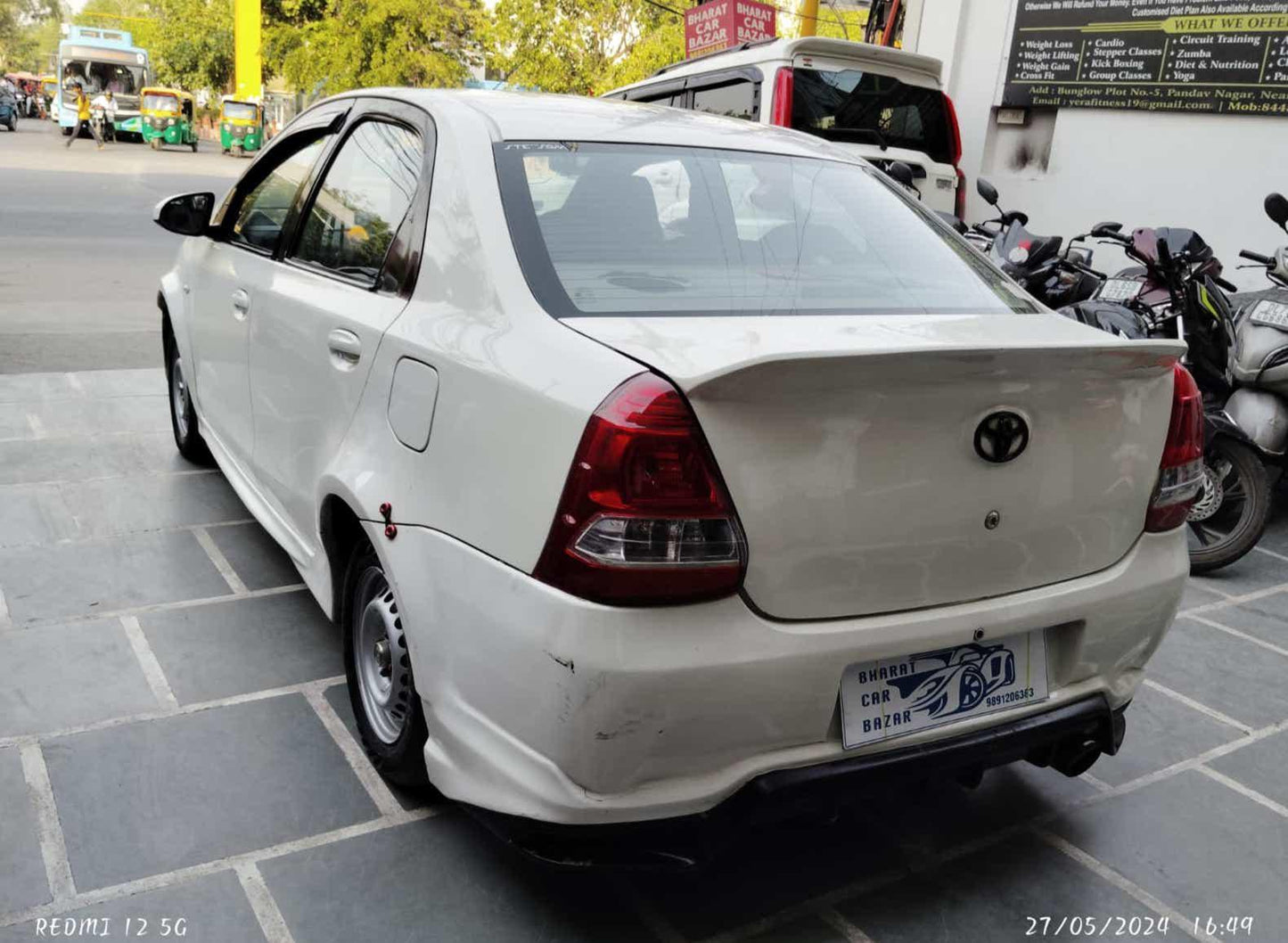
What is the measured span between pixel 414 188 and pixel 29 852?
1647 mm

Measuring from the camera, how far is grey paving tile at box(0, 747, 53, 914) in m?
2.17

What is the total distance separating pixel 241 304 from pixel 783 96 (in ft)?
17.7

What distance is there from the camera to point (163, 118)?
129ft

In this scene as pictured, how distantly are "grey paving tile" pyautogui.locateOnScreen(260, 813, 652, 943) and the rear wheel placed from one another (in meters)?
2.83

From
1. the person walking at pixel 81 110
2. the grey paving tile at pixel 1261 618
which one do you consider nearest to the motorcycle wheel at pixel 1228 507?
the grey paving tile at pixel 1261 618

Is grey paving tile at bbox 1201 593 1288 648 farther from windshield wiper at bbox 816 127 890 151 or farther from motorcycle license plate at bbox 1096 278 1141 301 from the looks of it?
windshield wiper at bbox 816 127 890 151

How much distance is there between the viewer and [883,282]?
102 inches

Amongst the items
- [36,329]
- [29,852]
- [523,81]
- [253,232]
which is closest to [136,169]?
[523,81]

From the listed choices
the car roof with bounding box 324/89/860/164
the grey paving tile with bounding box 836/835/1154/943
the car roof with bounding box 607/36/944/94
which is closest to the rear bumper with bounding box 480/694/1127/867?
the grey paving tile with bounding box 836/835/1154/943

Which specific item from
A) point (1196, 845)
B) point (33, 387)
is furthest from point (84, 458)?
point (1196, 845)

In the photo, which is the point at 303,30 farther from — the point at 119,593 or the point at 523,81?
the point at 119,593

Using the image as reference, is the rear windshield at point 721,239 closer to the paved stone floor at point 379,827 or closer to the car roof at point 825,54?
the paved stone floor at point 379,827

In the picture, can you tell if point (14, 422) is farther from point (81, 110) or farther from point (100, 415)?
point (81, 110)

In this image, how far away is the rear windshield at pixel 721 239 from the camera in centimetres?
230
